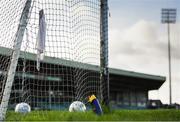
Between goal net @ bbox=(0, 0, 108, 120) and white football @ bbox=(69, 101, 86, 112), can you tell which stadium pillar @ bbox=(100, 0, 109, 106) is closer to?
goal net @ bbox=(0, 0, 108, 120)

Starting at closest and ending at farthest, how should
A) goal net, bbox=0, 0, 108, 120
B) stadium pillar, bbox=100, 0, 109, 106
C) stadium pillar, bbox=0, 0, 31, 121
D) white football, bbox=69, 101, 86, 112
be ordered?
stadium pillar, bbox=0, 0, 31, 121
goal net, bbox=0, 0, 108, 120
stadium pillar, bbox=100, 0, 109, 106
white football, bbox=69, 101, 86, 112

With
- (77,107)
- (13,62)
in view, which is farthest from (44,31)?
(77,107)

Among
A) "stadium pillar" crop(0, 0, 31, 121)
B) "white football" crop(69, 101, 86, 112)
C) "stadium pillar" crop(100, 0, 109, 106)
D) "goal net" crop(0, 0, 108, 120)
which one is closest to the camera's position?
"stadium pillar" crop(0, 0, 31, 121)

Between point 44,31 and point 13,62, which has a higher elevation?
point 44,31

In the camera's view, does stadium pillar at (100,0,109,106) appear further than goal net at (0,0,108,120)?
Yes

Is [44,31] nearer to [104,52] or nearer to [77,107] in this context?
[104,52]

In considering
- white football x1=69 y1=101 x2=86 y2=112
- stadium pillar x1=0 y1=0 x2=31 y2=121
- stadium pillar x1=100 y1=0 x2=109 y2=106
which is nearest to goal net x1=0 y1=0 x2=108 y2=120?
stadium pillar x1=0 y1=0 x2=31 y2=121

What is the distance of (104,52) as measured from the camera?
418 inches

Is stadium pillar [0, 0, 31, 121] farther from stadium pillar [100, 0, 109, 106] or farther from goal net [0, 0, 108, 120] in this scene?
stadium pillar [100, 0, 109, 106]

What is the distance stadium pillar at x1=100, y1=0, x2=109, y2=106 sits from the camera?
10.6 metres

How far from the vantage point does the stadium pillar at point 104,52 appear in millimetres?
10594

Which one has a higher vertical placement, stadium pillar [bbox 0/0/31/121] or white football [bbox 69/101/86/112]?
stadium pillar [bbox 0/0/31/121]

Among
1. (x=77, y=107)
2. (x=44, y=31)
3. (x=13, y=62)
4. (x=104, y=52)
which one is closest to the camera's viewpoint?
(x=13, y=62)

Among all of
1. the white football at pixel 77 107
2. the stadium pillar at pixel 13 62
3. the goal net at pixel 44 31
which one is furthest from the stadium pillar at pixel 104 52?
the stadium pillar at pixel 13 62
